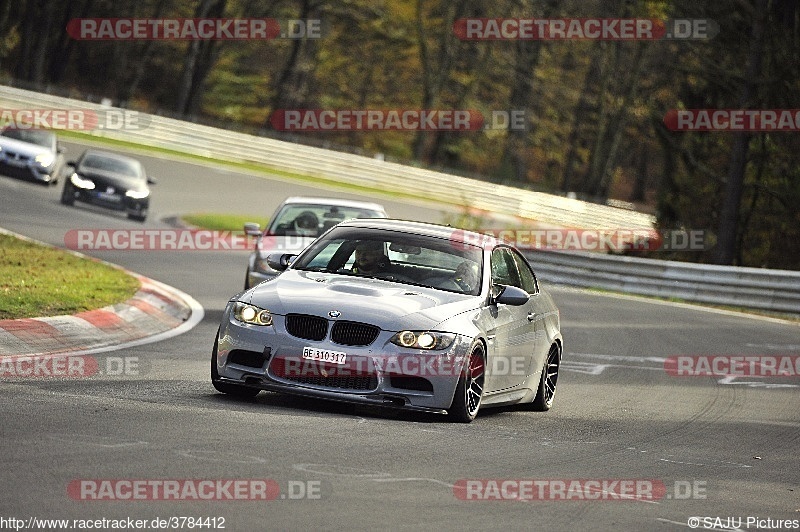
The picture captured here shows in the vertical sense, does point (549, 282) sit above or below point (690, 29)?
below

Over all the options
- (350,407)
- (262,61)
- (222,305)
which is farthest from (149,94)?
(350,407)

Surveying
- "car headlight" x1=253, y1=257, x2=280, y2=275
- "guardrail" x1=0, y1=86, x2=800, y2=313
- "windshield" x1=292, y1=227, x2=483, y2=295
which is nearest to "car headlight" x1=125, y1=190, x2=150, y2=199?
"guardrail" x1=0, y1=86, x2=800, y2=313

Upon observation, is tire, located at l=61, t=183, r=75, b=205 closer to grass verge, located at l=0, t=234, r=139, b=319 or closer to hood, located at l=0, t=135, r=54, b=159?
hood, located at l=0, t=135, r=54, b=159

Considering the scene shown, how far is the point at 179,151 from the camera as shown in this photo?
158 ft

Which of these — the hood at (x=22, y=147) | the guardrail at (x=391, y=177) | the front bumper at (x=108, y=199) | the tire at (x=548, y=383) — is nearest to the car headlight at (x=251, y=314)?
the tire at (x=548, y=383)

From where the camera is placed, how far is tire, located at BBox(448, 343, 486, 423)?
34.5ft

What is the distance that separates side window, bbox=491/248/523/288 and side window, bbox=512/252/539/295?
102 mm

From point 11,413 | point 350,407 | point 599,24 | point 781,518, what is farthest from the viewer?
point 599,24

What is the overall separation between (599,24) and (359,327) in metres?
53.5

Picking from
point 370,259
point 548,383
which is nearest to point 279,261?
point 370,259

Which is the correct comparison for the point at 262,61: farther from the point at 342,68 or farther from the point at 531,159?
the point at 531,159

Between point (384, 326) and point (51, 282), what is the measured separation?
7829 millimetres

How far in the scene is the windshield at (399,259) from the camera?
11398 millimetres

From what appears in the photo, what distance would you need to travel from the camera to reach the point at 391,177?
50.8 metres
